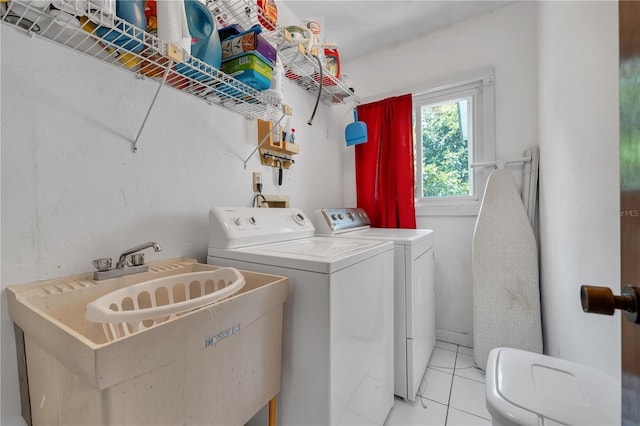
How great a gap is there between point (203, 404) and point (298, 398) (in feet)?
1.37

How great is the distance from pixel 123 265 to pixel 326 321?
2.68 feet

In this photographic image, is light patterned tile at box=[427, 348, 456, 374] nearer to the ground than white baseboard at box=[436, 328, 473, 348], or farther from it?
nearer to the ground

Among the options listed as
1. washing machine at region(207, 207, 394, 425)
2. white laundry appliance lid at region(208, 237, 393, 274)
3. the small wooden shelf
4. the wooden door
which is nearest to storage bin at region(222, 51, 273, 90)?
the small wooden shelf

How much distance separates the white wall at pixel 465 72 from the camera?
6.44 ft

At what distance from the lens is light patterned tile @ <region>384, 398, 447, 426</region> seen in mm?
1434

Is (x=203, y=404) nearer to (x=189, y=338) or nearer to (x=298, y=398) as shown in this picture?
(x=189, y=338)

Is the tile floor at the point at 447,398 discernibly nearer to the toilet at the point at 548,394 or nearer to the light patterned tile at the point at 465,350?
the light patterned tile at the point at 465,350

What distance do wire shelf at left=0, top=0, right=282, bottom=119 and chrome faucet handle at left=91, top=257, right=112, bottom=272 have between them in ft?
2.32

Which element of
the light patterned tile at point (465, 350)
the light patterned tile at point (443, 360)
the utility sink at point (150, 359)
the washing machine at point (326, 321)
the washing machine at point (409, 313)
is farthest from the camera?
the light patterned tile at point (465, 350)

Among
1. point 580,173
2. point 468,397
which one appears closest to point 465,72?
point 580,173

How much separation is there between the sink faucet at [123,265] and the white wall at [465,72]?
6.82 feet

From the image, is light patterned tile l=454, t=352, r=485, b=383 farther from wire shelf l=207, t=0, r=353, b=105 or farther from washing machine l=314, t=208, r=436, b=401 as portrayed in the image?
wire shelf l=207, t=0, r=353, b=105

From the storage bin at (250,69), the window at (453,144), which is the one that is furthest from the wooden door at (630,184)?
the window at (453,144)

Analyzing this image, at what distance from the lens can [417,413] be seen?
149cm
